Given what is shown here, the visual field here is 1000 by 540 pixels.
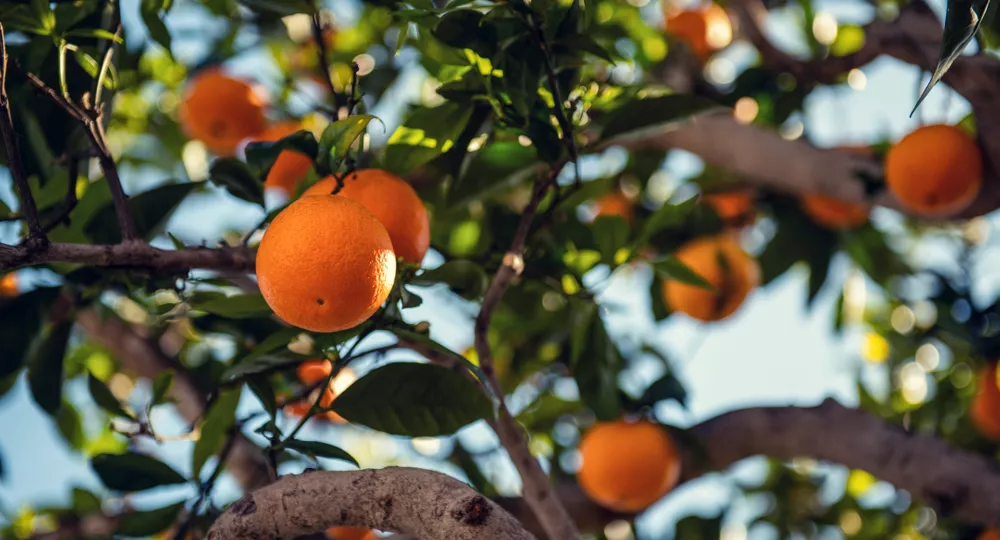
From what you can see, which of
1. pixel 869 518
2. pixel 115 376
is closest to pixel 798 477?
pixel 869 518

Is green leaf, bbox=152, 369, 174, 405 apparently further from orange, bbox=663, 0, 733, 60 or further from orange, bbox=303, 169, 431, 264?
orange, bbox=663, 0, 733, 60

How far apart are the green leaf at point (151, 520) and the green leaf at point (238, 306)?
12.3 inches

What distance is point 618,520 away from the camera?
164cm

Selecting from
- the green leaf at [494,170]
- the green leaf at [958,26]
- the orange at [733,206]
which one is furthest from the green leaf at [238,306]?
the orange at [733,206]

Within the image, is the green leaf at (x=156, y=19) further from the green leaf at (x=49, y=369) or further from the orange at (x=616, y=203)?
the orange at (x=616, y=203)

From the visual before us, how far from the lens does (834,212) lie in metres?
1.78

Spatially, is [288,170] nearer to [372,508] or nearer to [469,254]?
[469,254]

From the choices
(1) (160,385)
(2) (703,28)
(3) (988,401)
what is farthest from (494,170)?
(2) (703,28)

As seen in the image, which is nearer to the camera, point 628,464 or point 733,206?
point 628,464

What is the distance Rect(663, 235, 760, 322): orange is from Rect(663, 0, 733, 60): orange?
62 cm

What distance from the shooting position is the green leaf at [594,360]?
1.25 meters

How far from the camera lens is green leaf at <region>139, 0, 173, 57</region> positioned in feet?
3.57

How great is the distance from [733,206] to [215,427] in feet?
4.37

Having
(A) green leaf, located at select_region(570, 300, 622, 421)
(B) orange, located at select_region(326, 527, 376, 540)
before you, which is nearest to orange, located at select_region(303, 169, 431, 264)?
(A) green leaf, located at select_region(570, 300, 622, 421)
